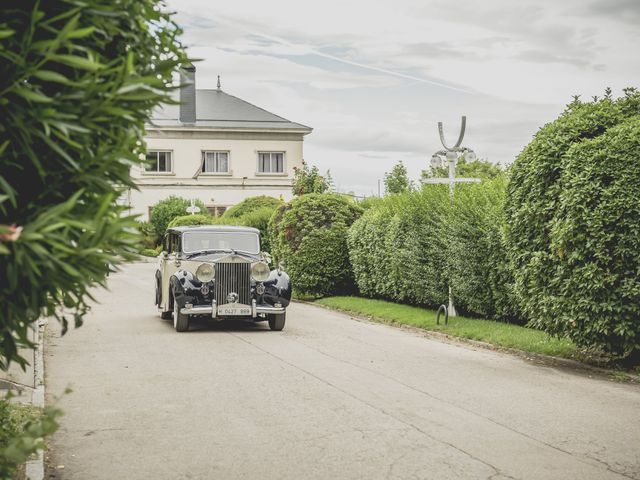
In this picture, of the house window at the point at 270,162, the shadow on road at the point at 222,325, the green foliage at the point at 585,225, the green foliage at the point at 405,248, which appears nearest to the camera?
the green foliage at the point at 585,225

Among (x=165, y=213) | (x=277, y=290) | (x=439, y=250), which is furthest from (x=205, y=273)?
(x=165, y=213)

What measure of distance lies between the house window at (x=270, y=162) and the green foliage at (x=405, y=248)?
116 ft

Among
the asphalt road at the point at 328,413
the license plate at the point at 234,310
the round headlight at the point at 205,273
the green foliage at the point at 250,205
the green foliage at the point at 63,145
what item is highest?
the green foliage at the point at 250,205

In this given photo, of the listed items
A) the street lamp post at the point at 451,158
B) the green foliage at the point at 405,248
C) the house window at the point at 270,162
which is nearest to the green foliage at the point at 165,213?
the house window at the point at 270,162

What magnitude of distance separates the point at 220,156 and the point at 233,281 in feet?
141

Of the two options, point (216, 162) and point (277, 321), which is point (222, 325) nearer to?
point (277, 321)

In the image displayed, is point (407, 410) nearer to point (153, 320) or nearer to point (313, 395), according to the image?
point (313, 395)

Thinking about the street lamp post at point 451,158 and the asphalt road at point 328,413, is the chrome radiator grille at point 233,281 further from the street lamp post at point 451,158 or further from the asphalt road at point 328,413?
the street lamp post at point 451,158

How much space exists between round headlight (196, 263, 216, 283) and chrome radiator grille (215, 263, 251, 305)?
0.43 ft

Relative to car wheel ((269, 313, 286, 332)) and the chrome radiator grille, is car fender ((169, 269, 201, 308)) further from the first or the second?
car wheel ((269, 313, 286, 332))

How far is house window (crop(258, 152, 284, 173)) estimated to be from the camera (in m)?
59.4

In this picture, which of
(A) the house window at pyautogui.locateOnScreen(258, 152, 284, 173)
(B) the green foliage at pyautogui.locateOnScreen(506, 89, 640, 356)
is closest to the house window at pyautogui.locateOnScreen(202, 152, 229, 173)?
(A) the house window at pyautogui.locateOnScreen(258, 152, 284, 173)

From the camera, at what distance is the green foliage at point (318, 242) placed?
25.5 meters

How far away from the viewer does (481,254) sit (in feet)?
56.1
